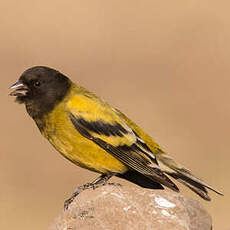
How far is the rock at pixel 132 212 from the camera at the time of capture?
36.7 ft

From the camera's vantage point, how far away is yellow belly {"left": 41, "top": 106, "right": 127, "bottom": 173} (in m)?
12.4

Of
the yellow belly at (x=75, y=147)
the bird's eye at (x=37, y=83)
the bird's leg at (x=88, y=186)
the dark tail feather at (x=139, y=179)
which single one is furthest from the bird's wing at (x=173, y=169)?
the bird's eye at (x=37, y=83)

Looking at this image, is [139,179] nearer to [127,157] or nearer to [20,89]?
[127,157]

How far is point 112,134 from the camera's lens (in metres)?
12.5

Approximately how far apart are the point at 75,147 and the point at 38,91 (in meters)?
0.80

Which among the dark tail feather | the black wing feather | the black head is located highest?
the black head

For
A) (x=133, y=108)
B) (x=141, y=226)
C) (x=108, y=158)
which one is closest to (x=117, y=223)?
(x=141, y=226)

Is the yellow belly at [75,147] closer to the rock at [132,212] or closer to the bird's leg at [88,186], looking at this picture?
the bird's leg at [88,186]

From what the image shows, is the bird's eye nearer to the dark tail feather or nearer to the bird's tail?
the dark tail feather

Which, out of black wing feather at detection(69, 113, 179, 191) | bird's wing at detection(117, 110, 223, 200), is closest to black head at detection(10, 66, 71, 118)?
black wing feather at detection(69, 113, 179, 191)

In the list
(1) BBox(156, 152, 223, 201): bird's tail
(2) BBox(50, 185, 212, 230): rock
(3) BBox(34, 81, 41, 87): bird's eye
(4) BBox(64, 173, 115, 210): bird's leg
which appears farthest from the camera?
(3) BBox(34, 81, 41, 87): bird's eye

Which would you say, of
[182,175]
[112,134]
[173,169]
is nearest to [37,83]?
[112,134]

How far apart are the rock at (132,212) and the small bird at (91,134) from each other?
684 mm

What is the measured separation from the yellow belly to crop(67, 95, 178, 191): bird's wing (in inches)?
2.5
